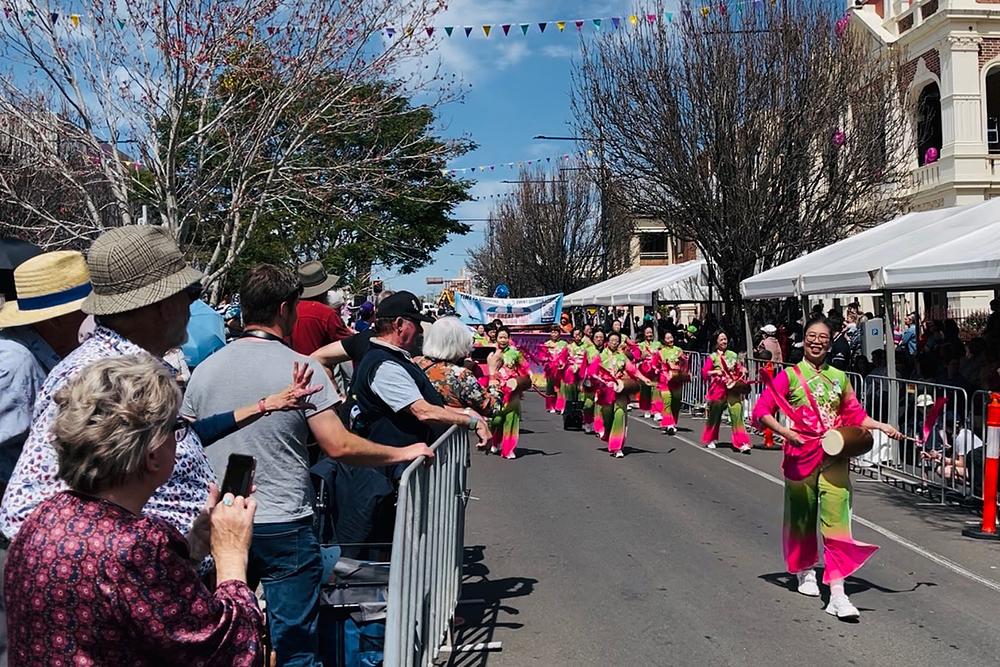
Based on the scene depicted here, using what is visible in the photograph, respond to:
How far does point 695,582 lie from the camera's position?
714cm

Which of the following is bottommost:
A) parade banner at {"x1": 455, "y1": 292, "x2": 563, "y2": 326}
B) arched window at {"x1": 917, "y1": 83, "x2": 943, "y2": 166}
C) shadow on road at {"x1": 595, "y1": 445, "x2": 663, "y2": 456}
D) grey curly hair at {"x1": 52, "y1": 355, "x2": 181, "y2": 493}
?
shadow on road at {"x1": 595, "y1": 445, "x2": 663, "y2": 456}

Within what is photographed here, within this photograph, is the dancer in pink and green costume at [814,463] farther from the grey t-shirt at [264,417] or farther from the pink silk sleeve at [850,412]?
the grey t-shirt at [264,417]

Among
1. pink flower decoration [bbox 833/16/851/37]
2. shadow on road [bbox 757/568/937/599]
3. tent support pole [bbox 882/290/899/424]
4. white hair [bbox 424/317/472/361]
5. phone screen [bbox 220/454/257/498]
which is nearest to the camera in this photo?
phone screen [bbox 220/454/257/498]

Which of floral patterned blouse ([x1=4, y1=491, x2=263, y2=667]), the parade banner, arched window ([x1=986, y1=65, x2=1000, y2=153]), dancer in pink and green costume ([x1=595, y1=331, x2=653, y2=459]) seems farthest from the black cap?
arched window ([x1=986, y1=65, x2=1000, y2=153])

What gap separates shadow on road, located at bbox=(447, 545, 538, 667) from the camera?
5.67 meters

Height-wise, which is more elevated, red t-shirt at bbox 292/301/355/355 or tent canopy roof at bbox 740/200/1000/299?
tent canopy roof at bbox 740/200/1000/299

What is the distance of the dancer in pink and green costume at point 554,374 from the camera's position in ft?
66.6

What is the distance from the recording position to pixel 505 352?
15023 millimetres

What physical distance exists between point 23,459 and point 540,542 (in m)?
6.22

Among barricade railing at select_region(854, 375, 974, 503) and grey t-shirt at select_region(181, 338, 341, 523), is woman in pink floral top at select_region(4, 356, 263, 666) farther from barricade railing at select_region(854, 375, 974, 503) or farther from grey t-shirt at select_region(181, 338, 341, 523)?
barricade railing at select_region(854, 375, 974, 503)

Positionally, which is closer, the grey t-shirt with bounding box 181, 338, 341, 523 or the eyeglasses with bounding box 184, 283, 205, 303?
the eyeglasses with bounding box 184, 283, 205, 303

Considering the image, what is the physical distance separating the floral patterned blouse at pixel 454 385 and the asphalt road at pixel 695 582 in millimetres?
1326

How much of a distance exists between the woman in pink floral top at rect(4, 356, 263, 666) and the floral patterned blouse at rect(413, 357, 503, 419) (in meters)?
4.11

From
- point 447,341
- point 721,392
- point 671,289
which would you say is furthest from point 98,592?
point 671,289
